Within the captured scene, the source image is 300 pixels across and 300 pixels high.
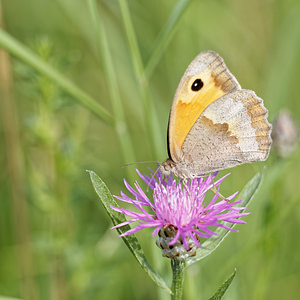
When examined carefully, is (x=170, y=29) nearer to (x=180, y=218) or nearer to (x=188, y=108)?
(x=188, y=108)

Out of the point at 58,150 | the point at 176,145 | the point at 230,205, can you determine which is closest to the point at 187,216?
the point at 230,205

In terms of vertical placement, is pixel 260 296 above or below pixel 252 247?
below

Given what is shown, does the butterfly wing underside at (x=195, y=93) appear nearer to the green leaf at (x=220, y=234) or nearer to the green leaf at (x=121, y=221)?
the green leaf at (x=220, y=234)

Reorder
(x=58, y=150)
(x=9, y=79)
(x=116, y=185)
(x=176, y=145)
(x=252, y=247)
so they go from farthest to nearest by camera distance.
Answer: (x=116, y=185) → (x=9, y=79) → (x=58, y=150) → (x=252, y=247) → (x=176, y=145)

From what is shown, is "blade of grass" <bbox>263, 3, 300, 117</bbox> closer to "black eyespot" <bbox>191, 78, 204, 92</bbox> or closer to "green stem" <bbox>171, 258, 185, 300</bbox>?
"black eyespot" <bbox>191, 78, 204, 92</bbox>

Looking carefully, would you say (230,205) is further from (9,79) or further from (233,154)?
(9,79)

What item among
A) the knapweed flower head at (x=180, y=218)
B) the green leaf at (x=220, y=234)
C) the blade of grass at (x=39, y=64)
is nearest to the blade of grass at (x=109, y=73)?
the blade of grass at (x=39, y=64)
